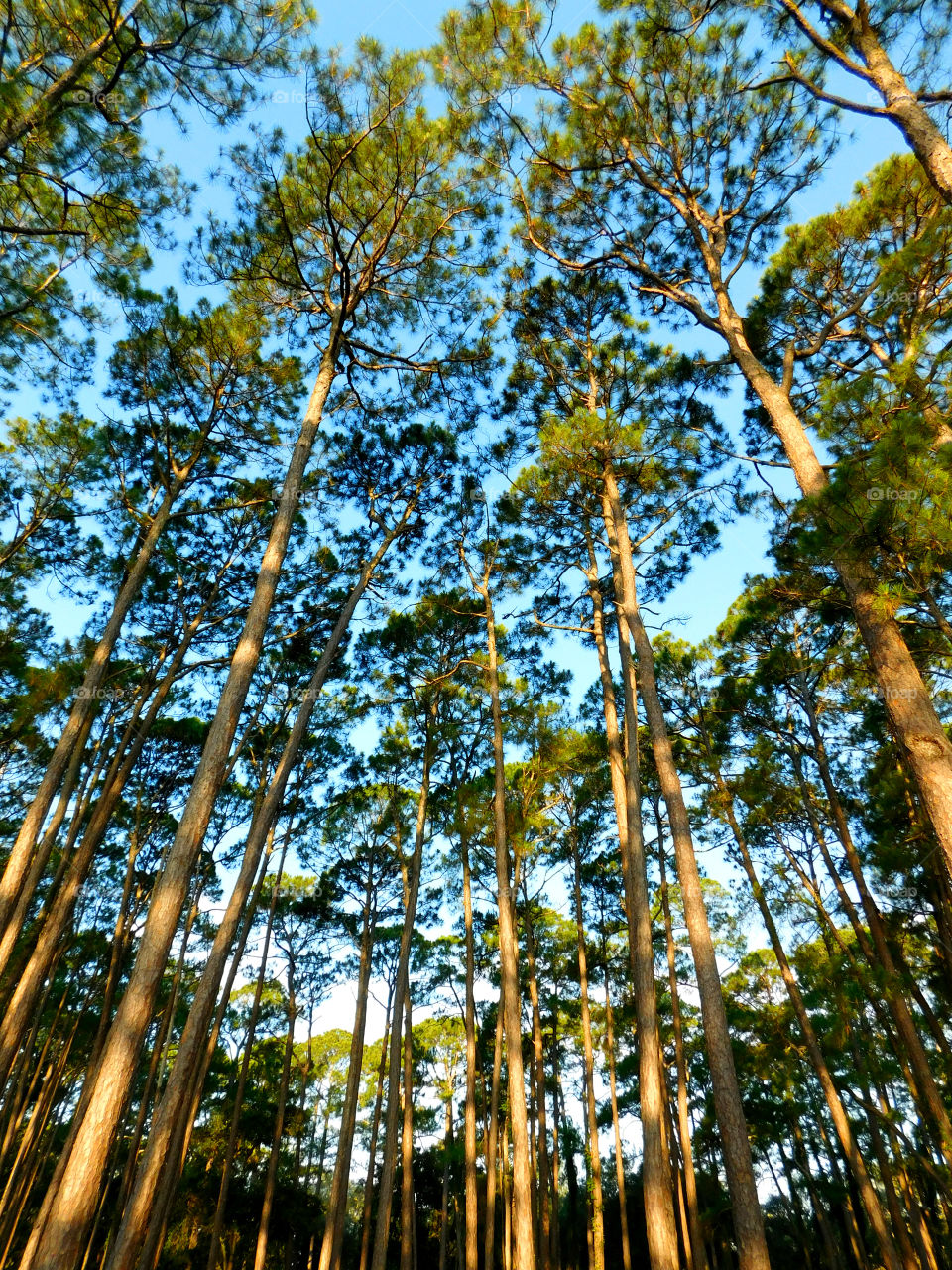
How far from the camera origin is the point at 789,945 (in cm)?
1141

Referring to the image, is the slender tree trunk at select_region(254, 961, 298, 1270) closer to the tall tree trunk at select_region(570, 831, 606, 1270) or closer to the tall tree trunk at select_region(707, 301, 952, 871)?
the tall tree trunk at select_region(570, 831, 606, 1270)

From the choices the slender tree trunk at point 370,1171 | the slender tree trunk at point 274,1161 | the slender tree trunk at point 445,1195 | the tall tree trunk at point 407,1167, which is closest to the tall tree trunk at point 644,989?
the tall tree trunk at point 407,1167

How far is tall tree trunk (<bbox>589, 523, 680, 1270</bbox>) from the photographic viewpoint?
511 centimetres

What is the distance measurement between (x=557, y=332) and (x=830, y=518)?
7.90 m

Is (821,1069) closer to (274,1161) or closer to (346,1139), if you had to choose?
(346,1139)

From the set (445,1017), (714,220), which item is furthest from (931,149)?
(445,1017)

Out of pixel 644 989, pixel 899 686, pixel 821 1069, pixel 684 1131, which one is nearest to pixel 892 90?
pixel 899 686

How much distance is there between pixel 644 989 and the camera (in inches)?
249

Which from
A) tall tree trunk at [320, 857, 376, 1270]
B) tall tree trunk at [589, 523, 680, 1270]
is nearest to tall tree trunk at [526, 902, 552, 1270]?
tall tree trunk at [320, 857, 376, 1270]

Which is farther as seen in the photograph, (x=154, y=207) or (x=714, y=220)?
(x=714, y=220)

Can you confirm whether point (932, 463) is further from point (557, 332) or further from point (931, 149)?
point (557, 332)

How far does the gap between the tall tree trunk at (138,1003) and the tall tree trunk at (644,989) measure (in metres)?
3.87

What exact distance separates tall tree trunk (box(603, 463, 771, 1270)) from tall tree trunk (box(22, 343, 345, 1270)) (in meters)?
4.18
